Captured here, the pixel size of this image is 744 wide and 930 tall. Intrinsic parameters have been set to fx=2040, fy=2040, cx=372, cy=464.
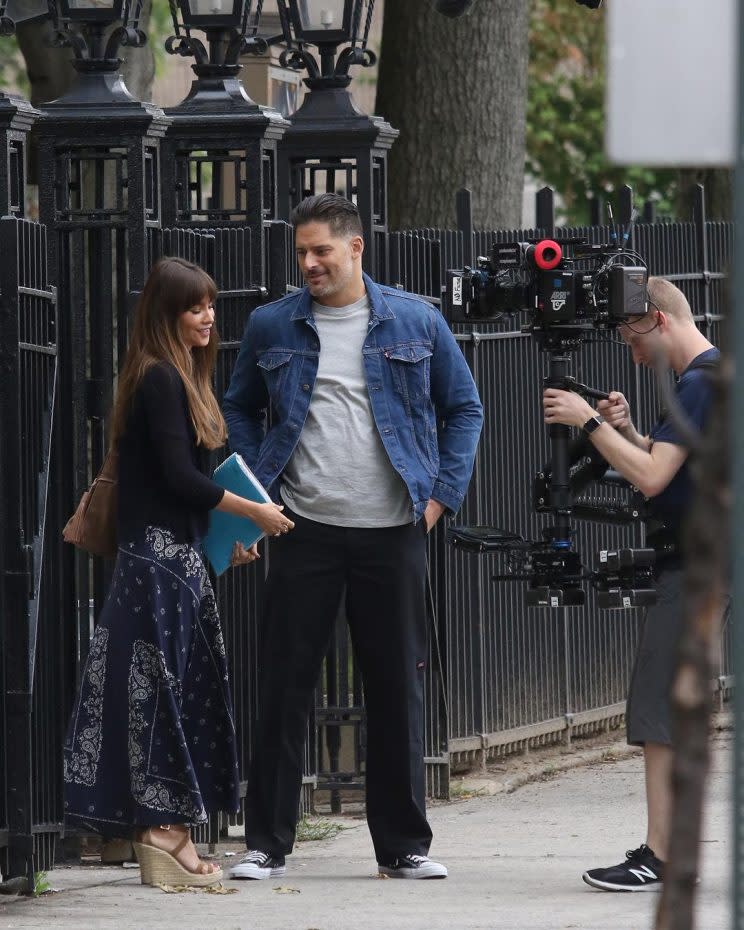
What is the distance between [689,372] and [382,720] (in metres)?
1.44

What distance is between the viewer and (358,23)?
715cm

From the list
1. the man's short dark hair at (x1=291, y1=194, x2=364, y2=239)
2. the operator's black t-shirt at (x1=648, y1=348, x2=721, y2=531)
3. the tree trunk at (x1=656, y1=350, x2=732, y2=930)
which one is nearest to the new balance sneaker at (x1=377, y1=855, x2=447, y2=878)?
the operator's black t-shirt at (x1=648, y1=348, x2=721, y2=531)

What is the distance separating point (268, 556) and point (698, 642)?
4667 mm

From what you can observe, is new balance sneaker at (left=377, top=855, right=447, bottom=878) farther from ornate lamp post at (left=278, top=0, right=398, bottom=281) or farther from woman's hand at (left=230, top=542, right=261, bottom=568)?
ornate lamp post at (left=278, top=0, right=398, bottom=281)

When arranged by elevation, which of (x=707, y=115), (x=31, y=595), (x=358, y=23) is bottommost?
(x=31, y=595)

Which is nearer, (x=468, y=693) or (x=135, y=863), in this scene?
(x=135, y=863)

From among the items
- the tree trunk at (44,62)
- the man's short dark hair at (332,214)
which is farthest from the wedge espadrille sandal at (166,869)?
the tree trunk at (44,62)

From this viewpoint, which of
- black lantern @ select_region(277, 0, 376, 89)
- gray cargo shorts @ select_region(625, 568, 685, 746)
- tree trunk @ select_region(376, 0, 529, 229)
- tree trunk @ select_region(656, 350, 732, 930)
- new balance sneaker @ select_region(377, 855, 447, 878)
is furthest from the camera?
tree trunk @ select_region(376, 0, 529, 229)

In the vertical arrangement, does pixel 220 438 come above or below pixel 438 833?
above

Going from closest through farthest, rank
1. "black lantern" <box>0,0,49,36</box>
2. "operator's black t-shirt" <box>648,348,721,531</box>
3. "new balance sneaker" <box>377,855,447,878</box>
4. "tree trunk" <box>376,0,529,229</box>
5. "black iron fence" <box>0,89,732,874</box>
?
1. "operator's black t-shirt" <box>648,348,721,531</box>
2. "black iron fence" <box>0,89,732,874</box>
3. "new balance sneaker" <box>377,855,447,878</box>
4. "black lantern" <box>0,0,49,36</box>
5. "tree trunk" <box>376,0,529,229</box>

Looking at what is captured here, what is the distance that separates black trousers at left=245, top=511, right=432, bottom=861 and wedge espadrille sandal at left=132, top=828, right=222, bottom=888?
10.6 inches

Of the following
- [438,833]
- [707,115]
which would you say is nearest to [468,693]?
[438,833]

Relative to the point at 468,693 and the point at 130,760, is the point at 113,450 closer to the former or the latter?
the point at 130,760

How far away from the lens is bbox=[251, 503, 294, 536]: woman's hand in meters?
5.73
